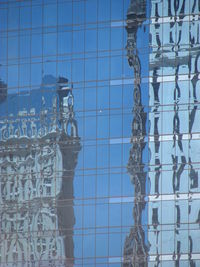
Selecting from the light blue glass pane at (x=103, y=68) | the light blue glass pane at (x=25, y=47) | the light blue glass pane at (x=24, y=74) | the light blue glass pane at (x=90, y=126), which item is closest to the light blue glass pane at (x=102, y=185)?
the light blue glass pane at (x=90, y=126)

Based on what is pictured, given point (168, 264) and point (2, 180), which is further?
point (2, 180)

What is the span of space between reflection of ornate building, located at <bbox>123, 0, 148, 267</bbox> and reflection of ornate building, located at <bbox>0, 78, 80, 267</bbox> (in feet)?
9.30

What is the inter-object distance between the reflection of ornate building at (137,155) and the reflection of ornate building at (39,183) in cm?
283

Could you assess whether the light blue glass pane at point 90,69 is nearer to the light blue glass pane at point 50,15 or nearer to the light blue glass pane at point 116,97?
the light blue glass pane at point 116,97

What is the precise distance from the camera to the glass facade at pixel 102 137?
156 feet

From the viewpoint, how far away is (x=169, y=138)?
4809 cm

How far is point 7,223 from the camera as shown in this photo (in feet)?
163

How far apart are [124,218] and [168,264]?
2954 millimetres

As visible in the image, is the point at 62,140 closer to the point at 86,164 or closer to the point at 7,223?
the point at 86,164

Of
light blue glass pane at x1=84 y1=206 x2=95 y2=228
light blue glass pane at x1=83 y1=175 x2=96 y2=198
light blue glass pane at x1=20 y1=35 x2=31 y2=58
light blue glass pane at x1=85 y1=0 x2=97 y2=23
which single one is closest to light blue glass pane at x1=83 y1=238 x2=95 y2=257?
light blue glass pane at x1=84 y1=206 x2=95 y2=228

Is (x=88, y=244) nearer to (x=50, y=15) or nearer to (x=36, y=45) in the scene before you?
(x=36, y=45)

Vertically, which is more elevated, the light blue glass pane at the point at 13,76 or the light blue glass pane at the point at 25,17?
the light blue glass pane at the point at 25,17

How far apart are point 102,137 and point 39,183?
3.71m

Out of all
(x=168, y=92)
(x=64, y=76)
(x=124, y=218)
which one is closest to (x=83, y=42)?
(x=64, y=76)
